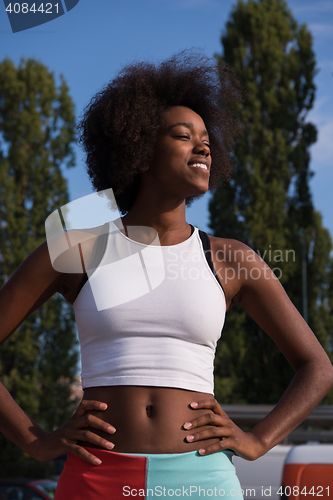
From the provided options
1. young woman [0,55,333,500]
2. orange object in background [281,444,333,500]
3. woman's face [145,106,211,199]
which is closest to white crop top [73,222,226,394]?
young woman [0,55,333,500]

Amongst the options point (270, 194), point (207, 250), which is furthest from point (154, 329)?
point (270, 194)

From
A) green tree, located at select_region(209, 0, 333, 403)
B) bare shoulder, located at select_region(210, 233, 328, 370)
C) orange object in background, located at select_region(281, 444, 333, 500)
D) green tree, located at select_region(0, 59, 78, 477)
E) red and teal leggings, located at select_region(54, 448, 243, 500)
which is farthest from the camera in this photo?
green tree, located at select_region(209, 0, 333, 403)

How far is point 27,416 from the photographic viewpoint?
68.4 inches

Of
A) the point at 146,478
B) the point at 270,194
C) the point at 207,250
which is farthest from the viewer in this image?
the point at 270,194

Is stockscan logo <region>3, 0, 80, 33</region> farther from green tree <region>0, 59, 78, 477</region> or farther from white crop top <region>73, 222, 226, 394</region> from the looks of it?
green tree <region>0, 59, 78, 477</region>

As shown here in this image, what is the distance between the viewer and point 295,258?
1972 centimetres

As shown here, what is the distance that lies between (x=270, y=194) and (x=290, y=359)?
18526 millimetres

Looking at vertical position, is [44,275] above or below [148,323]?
above

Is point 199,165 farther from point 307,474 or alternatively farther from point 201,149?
point 307,474

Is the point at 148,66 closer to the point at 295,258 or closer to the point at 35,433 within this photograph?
the point at 35,433

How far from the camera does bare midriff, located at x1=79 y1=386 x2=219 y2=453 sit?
1.55 m

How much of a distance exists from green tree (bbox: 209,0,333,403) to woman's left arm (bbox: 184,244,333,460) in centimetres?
1651

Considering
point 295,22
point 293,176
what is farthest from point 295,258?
point 295,22

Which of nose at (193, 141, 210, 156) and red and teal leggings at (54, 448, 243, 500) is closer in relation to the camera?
red and teal leggings at (54, 448, 243, 500)
